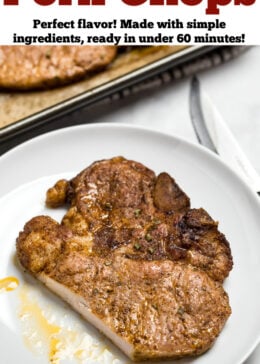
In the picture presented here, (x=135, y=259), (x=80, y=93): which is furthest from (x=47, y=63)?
(x=135, y=259)

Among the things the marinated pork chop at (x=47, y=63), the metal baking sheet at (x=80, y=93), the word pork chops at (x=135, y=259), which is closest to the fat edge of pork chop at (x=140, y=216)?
the word pork chops at (x=135, y=259)

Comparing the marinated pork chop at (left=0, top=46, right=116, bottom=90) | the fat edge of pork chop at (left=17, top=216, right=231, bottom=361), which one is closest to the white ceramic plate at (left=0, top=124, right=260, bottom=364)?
the fat edge of pork chop at (left=17, top=216, right=231, bottom=361)

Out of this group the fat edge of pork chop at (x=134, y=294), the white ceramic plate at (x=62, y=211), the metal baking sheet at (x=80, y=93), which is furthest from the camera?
the metal baking sheet at (x=80, y=93)

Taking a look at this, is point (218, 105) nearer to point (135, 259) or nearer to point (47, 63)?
point (47, 63)

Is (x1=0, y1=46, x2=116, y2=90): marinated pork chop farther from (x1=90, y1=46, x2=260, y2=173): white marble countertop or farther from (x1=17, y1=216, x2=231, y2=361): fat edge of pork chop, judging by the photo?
(x1=17, y1=216, x2=231, y2=361): fat edge of pork chop

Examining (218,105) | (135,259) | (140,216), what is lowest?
(135,259)

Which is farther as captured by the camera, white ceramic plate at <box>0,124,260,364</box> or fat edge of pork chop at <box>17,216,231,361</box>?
white ceramic plate at <box>0,124,260,364</box>

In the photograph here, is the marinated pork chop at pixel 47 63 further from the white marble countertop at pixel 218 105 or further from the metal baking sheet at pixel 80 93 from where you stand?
the white marble countertop at pixel 218 105
